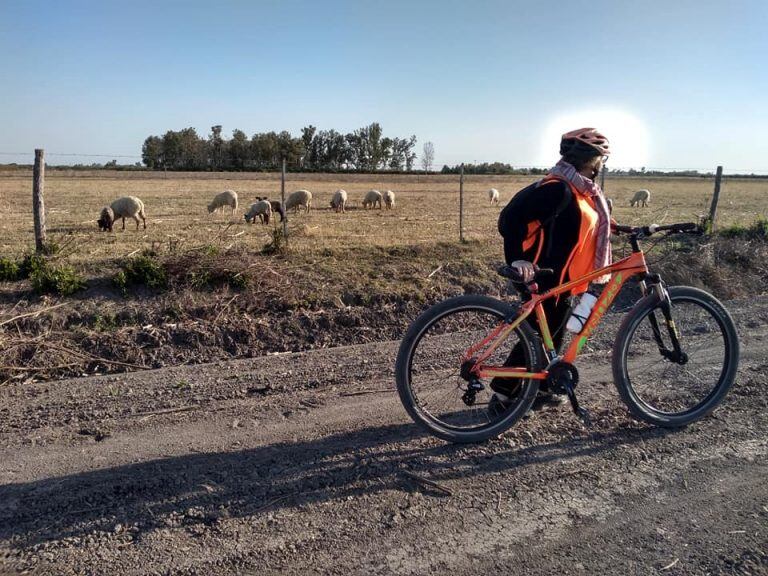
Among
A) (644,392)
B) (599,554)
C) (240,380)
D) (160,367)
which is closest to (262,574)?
(599,554)

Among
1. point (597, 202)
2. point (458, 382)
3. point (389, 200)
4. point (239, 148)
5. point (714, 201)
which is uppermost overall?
point (239, 148)

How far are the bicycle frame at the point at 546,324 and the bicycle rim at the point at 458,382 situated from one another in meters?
0.10

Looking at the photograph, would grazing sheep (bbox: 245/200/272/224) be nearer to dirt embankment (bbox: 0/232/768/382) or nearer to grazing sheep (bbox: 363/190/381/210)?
grazing sheep (bbox: 363/190/381/210)

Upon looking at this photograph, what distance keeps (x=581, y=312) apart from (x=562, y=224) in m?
0.64

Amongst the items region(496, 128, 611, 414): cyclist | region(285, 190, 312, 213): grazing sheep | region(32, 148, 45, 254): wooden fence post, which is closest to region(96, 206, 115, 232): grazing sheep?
region(285, 190, 312, 213): grazing sheep

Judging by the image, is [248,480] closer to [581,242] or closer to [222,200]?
[581,242]

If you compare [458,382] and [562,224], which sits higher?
[562,224]

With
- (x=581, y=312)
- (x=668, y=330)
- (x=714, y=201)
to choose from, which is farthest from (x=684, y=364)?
(x=714, y=201)

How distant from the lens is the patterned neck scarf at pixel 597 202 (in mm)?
3629

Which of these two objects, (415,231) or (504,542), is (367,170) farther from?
(504,542)

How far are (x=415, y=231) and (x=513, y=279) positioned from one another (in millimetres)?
11594

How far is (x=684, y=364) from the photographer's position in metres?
4.04

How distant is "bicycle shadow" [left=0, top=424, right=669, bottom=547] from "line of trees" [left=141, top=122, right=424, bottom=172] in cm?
5851

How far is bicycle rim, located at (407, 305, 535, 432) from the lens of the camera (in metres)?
3.70
